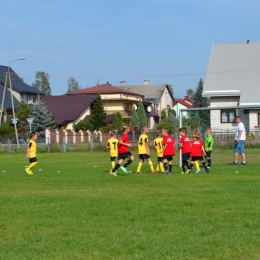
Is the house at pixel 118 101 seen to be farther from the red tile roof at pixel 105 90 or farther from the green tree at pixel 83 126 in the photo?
the green tree at pixel 83 126

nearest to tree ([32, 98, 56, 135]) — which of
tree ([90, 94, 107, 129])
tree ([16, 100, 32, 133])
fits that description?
tree ([16, 100, 32, 133])

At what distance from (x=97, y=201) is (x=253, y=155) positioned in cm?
1798

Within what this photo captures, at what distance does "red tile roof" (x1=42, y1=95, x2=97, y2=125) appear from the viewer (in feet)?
254

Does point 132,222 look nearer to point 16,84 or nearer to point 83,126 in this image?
point 83,126

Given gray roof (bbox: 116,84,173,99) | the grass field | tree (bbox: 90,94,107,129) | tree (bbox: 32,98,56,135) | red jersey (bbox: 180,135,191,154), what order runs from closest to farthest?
the grass field
red jersey (bbox: 180,135,191,154)
tree (bbox: 32,98,56,135)
tree (bbox: 90,94,107,129)
gray roof (bbox: 116,84,173,99)

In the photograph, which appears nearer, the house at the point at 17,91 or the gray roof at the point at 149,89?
the house at the point at 17,91

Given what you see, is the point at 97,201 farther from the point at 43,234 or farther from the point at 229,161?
the point at 229,161

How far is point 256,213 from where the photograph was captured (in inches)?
364

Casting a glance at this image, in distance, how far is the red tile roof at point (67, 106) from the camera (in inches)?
3054

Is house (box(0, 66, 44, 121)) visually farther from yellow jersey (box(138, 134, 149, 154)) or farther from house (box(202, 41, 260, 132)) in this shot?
yellow jersey (box(138, 134, 149, 154))

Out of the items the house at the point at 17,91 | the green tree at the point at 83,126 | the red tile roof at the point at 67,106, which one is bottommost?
the green tree at the point at 83,126

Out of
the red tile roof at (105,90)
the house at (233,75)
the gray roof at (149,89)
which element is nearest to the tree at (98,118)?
the red tile roof at (105,90)

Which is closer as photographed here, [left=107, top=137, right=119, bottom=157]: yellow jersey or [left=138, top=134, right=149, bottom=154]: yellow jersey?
[left=107, top=137, right=119, bottom=157]: yellow jersey

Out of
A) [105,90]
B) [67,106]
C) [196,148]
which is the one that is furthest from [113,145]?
[105,90]
